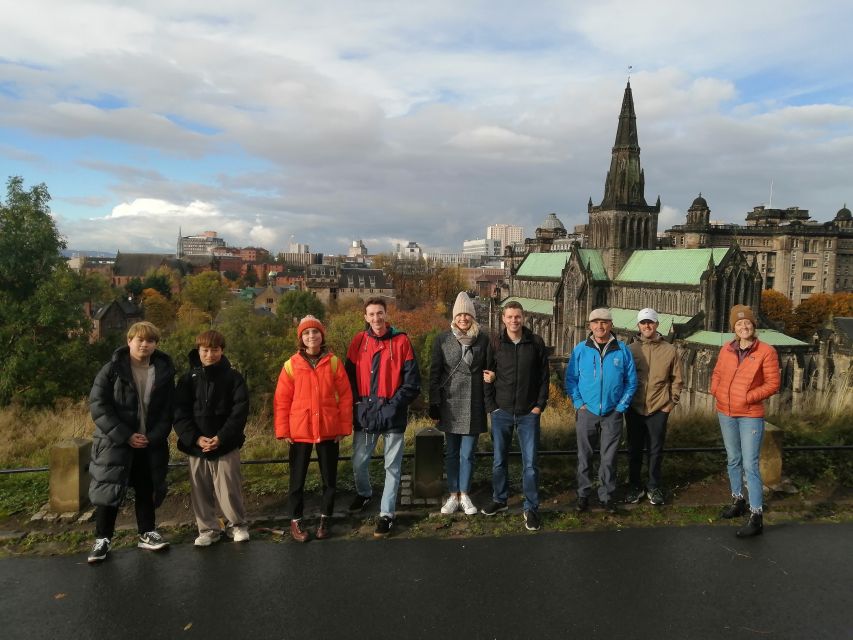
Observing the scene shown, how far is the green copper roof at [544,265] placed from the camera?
63500mm

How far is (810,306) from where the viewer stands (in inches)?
2805

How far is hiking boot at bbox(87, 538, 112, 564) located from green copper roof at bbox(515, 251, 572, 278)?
59720mm

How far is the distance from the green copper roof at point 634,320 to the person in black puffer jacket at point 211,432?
38.9 metres

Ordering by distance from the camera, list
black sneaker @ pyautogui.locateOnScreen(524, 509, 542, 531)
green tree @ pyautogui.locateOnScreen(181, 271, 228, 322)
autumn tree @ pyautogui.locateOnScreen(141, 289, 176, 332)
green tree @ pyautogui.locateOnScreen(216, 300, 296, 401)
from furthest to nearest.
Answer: green tree @ pyautogui.locateOnScreen(181, 271, 228, 322) → autumn tree @ pyautogui.locateOnScreen(141, 289, 176, 332) → green tree @ pyautogui.locateOnScreen(216, 300, 296, 401) → black sneaker @ pyautogui.locateOnScreen(524, 509, 542, 531)

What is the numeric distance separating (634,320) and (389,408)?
43.7 m

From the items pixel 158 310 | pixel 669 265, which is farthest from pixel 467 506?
pixel 158 310

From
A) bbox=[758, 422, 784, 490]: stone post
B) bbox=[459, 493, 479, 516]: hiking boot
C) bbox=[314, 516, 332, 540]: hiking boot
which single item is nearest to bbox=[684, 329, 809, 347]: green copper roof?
bbox=[758, 422, 784, 490]: stone post

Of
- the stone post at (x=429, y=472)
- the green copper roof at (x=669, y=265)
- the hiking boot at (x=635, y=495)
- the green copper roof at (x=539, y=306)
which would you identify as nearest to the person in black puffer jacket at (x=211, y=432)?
the stone post at (x=429, y=472)

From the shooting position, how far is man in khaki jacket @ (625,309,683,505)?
636 cm

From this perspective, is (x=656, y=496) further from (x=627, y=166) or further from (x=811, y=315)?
(x=811, y=315)

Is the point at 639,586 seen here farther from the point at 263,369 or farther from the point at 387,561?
the point at 263,369

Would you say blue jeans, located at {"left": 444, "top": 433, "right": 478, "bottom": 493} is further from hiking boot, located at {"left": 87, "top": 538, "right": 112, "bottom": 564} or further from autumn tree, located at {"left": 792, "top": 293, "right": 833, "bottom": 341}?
autumn tree, located at {"left": 792, "top": 293, "right": 833, "bottom": 341}

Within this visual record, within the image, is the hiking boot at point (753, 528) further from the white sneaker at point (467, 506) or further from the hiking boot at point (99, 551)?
the hiking boot at point (99, 551)

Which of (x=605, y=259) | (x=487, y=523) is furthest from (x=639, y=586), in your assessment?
(x=605, y=259)
